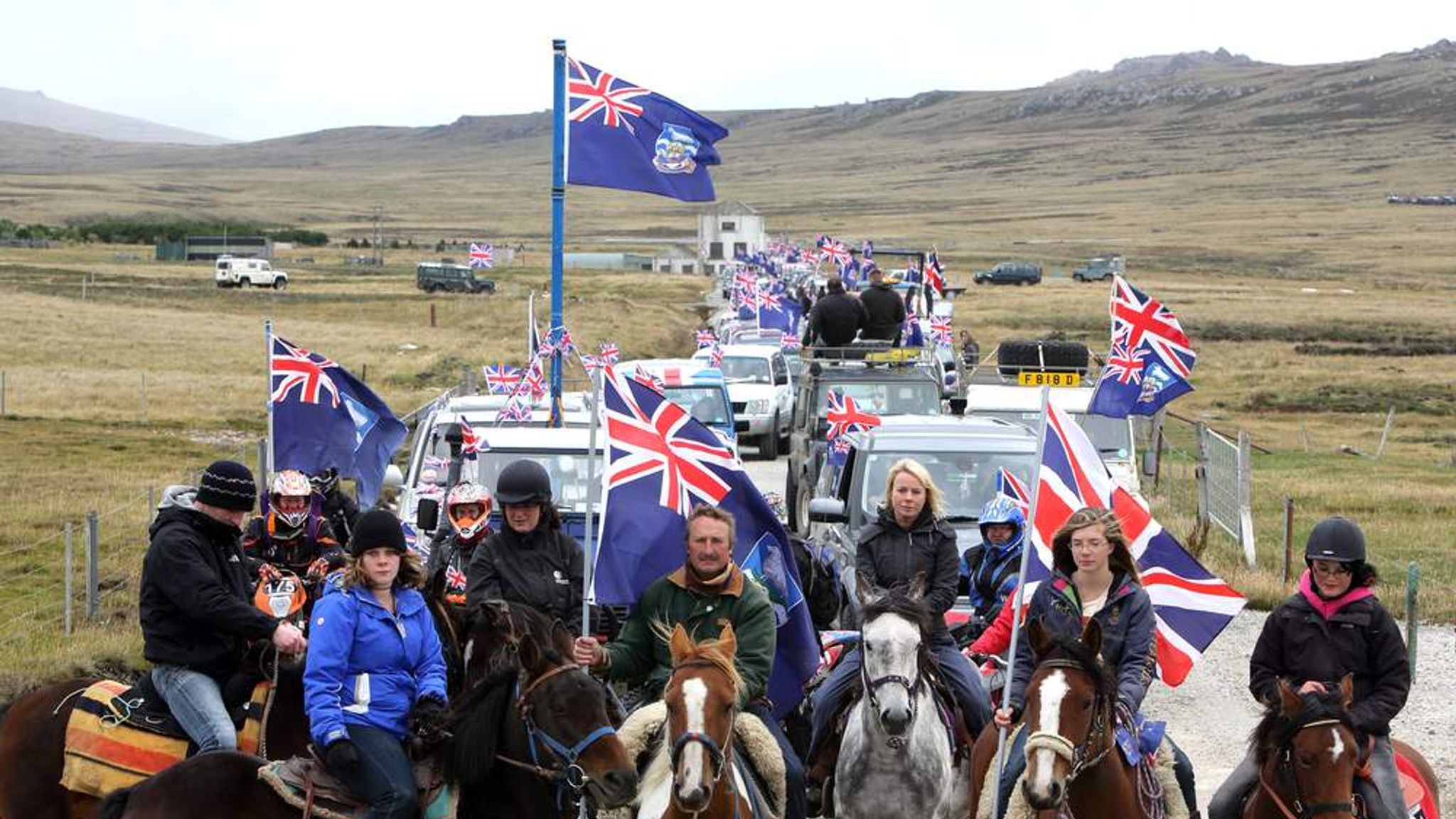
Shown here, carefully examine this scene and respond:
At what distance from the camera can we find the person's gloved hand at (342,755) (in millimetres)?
7059

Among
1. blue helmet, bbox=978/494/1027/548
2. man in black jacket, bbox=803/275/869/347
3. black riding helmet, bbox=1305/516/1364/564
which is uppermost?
man in black jacket, bbox=803/275/869/347

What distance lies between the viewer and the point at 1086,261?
124 meters

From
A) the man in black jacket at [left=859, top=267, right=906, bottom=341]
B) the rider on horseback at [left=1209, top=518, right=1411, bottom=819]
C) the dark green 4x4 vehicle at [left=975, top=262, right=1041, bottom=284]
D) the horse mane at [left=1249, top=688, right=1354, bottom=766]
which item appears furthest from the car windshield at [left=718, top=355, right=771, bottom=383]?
the dark green 4x4 vehicle at [left=975, top=262, right=1041, bottom=284]

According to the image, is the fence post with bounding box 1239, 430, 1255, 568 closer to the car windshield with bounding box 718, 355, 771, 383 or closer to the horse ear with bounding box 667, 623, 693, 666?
the car windshield with bounding box 718, 355, 771, 383

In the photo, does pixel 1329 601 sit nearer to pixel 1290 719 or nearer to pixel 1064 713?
pixel 1290 719

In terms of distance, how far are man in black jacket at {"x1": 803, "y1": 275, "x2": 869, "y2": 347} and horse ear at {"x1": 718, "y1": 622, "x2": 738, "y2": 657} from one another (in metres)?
17.1

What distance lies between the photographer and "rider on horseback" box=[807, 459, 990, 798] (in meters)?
9.59

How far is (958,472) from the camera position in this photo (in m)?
15.1

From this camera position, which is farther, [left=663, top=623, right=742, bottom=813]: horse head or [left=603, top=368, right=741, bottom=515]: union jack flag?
[left=603, top=368, right=741, bottom=515]: union jack flag

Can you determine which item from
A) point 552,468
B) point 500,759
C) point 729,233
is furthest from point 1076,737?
point 729,233

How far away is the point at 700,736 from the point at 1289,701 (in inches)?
98.4

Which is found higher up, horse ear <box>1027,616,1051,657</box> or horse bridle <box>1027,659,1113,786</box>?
horse ear <box>1027,616,1051,657</box>

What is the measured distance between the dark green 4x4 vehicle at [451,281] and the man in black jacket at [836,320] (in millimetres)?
59047

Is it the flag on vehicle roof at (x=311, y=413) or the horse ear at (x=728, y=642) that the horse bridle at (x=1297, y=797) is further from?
the flag on vehicle roof at (x=311, y=413)
